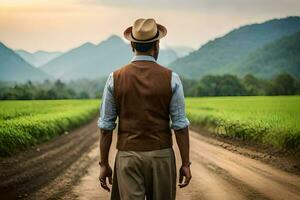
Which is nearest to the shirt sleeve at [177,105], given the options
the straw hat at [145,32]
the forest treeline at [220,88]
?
the straw hat at [145,32]

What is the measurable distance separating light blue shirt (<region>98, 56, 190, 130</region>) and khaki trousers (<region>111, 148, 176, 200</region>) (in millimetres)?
165

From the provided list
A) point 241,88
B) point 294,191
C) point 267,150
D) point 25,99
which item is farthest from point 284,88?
point 294,191

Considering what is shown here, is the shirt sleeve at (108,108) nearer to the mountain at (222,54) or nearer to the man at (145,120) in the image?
the man at (145,120)

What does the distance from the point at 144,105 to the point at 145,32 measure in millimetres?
425

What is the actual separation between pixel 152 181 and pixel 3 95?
29276 millimetres

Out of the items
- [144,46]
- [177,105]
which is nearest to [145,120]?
[177,105]

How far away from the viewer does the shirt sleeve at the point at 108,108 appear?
3.71 m

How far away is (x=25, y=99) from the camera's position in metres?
37.8

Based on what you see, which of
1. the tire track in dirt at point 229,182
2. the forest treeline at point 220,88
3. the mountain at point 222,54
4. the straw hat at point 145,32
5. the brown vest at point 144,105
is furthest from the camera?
the mountain at point 222,54

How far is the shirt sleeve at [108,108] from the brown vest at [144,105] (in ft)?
0.13

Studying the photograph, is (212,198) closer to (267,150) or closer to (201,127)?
(267,150)

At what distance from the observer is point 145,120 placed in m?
3.63

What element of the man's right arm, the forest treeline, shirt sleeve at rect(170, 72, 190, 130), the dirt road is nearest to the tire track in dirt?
the dirt road

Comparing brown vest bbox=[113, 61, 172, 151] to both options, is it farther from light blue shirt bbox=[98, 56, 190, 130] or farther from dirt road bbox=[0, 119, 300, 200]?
dirt road bbox=[0, 119, 300, 200]
